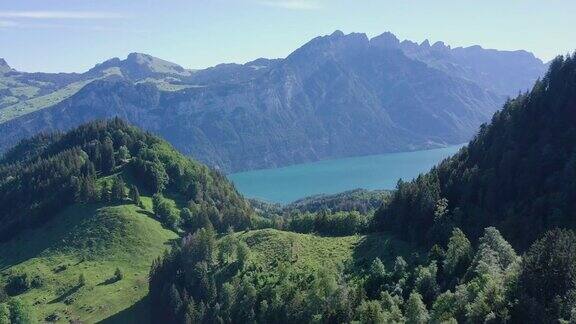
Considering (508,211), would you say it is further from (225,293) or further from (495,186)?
(225,293)

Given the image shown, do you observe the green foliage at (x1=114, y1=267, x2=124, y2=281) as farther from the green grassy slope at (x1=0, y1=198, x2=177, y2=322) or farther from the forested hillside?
→ the forested hillside

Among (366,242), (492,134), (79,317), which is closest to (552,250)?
(366,242)

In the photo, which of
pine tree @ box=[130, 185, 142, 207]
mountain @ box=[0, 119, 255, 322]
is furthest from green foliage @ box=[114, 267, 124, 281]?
pine tree @ box=[130, 185, 142, 207]

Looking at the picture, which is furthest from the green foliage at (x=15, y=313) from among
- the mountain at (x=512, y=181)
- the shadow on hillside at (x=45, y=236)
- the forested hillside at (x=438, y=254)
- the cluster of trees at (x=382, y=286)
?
the mountain at (x=512, y=181)

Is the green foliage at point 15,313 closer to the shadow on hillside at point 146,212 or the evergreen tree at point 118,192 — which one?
the shadow on hillside at point 146,212

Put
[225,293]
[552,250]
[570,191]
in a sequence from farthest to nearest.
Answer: [225,293]
[570,191]
[552,250]

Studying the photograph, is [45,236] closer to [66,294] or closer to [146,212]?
[146,212]
